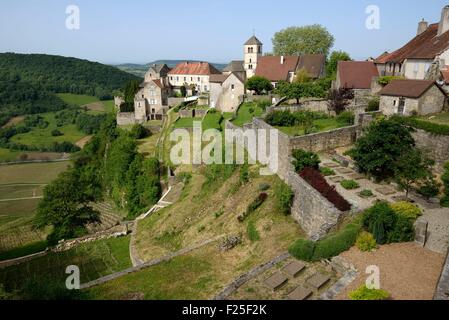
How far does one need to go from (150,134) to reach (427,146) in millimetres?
35451

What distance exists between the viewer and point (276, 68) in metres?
51.7

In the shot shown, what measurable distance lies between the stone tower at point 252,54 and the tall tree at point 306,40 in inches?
263

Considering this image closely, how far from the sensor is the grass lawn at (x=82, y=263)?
916 inches

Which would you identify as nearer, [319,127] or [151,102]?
[319,127]

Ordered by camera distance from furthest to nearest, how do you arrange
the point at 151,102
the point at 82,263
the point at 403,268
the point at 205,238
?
the point at 151,102
the point at 82,263
the point at 205,238
the point at 403,268

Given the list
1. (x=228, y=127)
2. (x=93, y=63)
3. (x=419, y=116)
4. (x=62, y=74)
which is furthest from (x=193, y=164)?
(x=93, y=63)

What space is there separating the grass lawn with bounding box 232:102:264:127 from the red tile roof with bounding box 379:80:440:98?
1234cm

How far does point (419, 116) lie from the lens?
77.2 feet

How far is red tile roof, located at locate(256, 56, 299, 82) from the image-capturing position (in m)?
50.7

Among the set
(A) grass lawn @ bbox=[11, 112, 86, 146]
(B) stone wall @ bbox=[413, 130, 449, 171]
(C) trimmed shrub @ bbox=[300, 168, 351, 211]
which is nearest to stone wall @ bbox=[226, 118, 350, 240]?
(C) trimmed shrub @ bbox=[300, 168, 351, 211]

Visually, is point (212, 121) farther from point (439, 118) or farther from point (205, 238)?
point (439, 118)

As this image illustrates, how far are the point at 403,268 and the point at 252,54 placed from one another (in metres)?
57.4

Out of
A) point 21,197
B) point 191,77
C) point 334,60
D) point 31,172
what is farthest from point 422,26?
point 31,172
